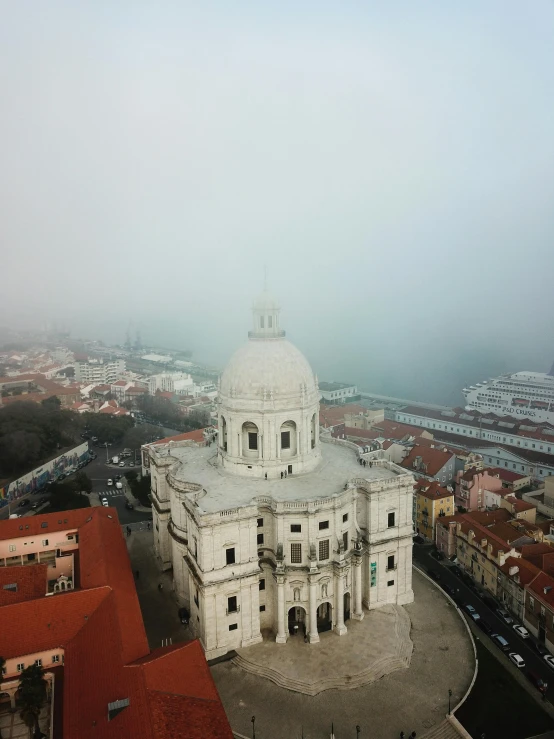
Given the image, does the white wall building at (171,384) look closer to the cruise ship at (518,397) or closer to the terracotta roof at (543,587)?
the cruise ship at (518,397)

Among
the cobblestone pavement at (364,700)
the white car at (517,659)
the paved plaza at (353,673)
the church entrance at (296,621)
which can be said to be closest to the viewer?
the cobblestone pavement at (364,700)

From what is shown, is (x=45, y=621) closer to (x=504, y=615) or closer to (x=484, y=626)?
(x=484, y=626)

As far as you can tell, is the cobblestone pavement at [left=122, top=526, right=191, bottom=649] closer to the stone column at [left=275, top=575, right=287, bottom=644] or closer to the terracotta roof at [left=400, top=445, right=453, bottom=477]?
the stone column at [left=275, top=575, right=287, bottom=644]

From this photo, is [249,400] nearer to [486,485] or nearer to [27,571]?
[27,571]

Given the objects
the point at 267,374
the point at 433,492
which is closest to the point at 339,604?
the point at 267,374

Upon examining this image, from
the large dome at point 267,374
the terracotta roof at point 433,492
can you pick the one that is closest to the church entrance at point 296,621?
the large dome at point 267,374

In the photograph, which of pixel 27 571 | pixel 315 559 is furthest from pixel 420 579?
pixel 27 571

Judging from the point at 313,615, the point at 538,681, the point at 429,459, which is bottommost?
the point at 538,681
